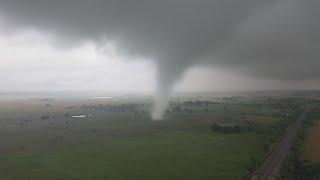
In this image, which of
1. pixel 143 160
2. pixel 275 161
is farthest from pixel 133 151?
pixel 275 161

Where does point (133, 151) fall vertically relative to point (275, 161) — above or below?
above

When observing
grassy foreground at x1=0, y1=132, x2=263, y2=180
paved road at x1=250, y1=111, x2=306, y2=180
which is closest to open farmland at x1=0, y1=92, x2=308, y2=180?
grassy foreground at x1=0, y1=132, x2=263, y2=180

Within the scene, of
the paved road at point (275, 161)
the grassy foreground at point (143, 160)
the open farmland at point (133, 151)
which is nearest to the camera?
the paved road at point (275, 161)

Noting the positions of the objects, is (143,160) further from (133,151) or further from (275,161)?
(275,161)

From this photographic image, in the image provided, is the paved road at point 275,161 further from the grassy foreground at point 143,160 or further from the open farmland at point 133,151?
the grassy foreground at point 143,160

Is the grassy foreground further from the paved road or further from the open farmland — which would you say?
the paved road

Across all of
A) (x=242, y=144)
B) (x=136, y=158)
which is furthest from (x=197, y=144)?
(x=136, y=158)

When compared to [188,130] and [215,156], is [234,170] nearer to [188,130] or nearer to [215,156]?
[215,156]

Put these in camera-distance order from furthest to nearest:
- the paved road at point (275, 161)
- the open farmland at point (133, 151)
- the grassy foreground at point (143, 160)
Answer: the open farmland at point (133, 151), the grassy foreground at point (143, 160), the paved road at point (275, 161)

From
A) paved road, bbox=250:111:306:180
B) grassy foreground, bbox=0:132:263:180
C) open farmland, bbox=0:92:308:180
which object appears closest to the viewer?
paved road, bbox=250:111:306:180

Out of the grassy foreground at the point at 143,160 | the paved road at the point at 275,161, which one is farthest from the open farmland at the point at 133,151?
the paved road at the point at 275,161

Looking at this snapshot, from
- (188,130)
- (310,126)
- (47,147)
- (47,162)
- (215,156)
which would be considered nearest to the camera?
(47,162)
